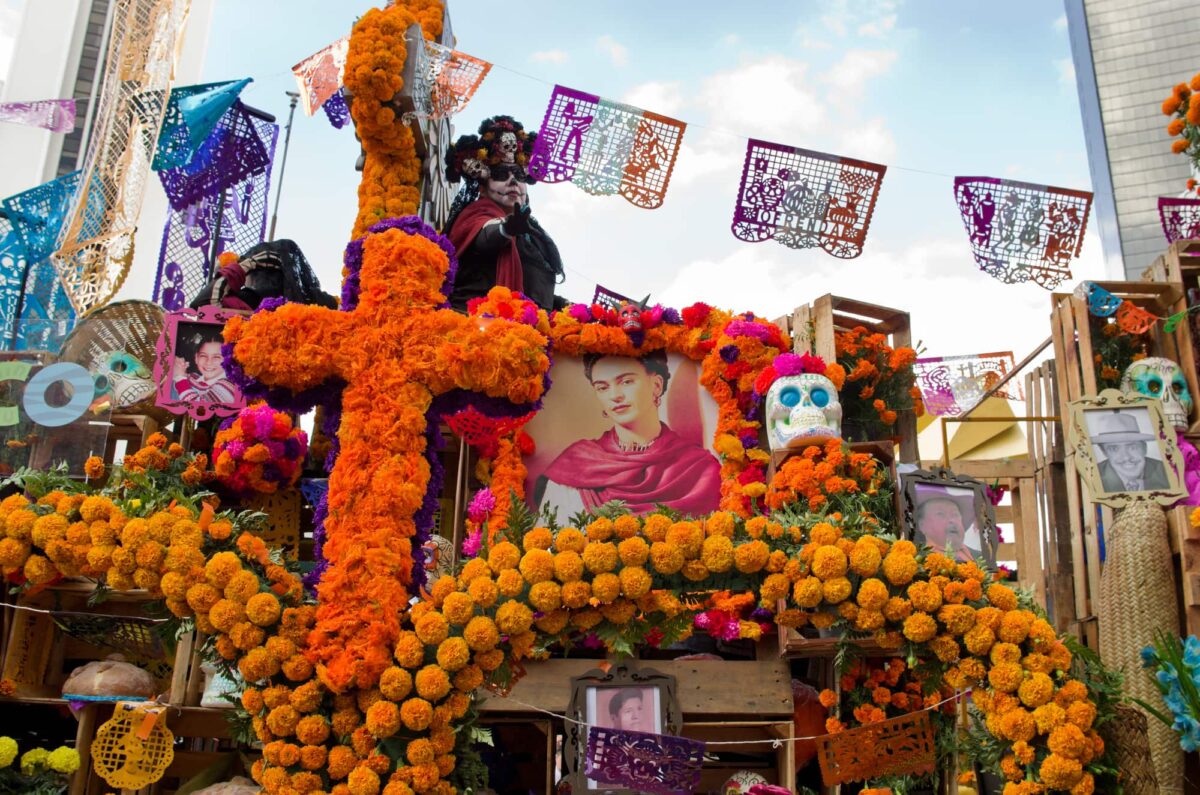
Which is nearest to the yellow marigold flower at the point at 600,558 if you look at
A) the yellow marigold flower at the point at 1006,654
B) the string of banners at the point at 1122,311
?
the yellow marigold flower at the point at 1006,654

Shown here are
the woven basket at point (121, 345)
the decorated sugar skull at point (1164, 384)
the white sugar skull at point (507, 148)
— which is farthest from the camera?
the decorated sugar skull at point (1164, 384)

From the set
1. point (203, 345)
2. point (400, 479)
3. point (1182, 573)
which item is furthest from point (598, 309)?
point (1182, 573)

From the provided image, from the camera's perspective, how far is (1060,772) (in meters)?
4.03

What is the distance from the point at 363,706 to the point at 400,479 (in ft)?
3.05

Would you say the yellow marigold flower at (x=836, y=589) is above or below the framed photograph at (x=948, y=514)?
below

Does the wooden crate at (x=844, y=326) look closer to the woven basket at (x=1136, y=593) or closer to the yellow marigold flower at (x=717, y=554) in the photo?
the woven basket at (x=1136, y=593)

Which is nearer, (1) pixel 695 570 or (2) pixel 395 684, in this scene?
(2) pixel 395 684

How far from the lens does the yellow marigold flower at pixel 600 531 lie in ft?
14.3

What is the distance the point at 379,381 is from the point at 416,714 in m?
1.43

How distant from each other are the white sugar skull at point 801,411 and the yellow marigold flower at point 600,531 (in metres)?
2.33

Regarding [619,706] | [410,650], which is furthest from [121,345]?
[619,706]

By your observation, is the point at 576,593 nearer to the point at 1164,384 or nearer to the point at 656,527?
the point at 656,527

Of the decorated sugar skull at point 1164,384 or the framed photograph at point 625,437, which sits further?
the decorated sugar skull at point 1164,384

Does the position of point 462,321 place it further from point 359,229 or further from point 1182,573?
point 1182,573
